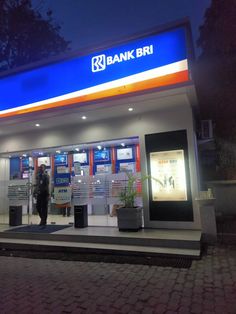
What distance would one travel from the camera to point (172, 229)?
623 centimetres

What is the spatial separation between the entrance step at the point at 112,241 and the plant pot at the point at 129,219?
0.19m

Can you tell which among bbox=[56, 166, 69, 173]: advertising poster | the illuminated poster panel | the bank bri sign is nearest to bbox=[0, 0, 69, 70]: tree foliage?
the bank bri sign

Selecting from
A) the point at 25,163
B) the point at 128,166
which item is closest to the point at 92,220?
the point at 128,166

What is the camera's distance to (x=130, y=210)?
6145 mm

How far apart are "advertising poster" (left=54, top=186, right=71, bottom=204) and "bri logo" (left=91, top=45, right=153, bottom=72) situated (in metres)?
3.84

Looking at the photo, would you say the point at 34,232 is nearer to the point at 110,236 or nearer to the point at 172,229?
the point at 110,236

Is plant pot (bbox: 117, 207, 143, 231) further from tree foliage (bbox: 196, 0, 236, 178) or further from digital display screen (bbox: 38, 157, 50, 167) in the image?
tree foliage (bbox: 196, 0, 236, 178)

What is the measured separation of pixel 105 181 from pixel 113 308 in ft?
13.7

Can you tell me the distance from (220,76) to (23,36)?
12.2m

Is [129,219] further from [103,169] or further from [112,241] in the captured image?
[103,169]

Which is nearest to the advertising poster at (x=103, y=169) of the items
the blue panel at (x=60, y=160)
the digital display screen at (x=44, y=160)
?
the blue panel at (x=60, y=160)

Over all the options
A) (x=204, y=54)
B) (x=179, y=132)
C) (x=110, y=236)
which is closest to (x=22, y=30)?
(x=204, y=54)

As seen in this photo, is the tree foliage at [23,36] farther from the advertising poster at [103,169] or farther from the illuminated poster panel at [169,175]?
the illuminated poster panel at [169,175]

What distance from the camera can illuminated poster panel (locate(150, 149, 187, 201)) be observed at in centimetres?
638
